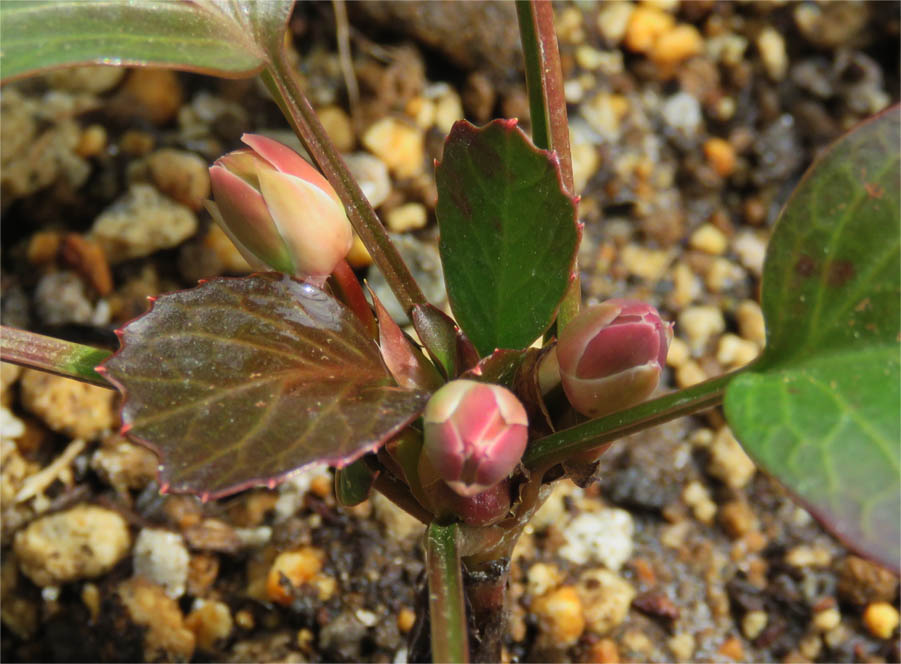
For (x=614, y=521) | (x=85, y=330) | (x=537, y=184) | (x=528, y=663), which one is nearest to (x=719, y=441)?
(x=614, y=521)

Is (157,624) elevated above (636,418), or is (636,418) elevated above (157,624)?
(636,418)

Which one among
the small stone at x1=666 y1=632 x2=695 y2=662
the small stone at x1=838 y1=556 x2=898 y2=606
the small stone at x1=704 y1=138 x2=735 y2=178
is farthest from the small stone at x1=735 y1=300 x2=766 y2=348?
the small stone at x1=666 y1=632 x2=695 y2=662

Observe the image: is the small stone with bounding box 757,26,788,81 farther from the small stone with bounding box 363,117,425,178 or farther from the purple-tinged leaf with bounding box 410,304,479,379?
the purple-tinged leaf with bounding box 410,304,479,379

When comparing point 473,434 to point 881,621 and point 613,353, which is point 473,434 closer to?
point 613,353

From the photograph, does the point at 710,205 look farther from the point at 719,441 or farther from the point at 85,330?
the point at 85,330

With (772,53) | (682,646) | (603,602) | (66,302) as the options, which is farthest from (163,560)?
(772,53)
